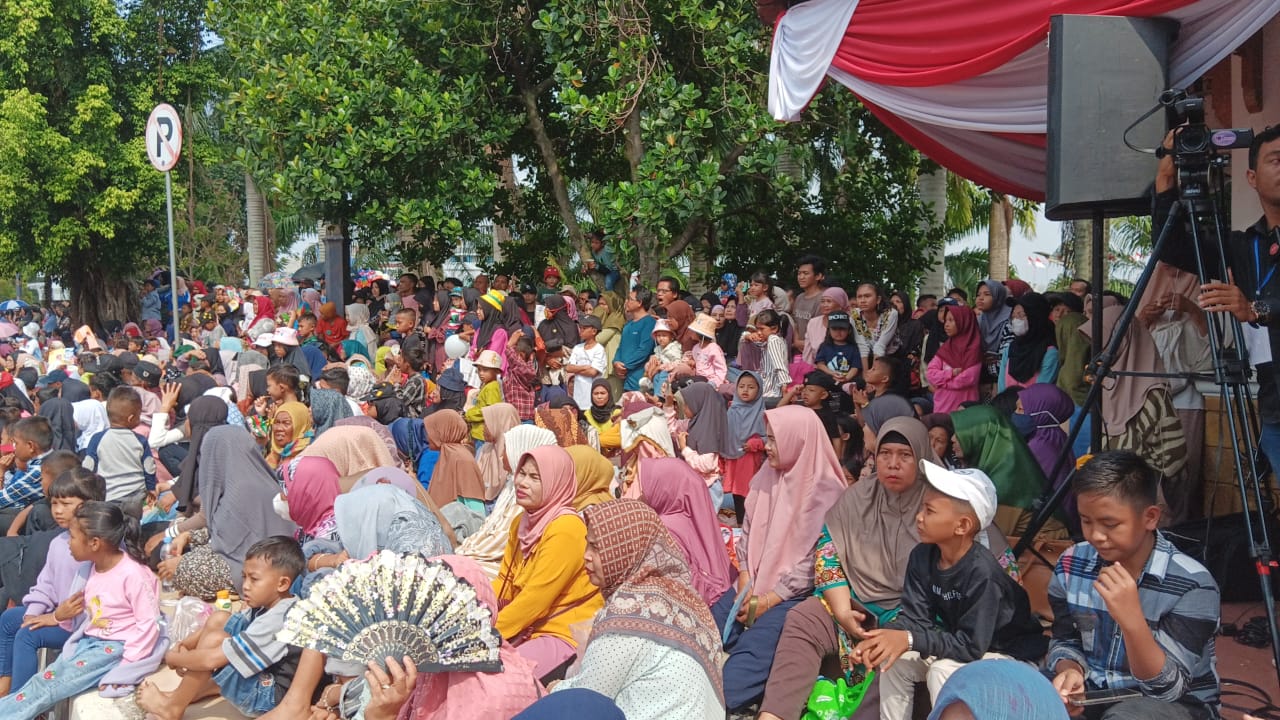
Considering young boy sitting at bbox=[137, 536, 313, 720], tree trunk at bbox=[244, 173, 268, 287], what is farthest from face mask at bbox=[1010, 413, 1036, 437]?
tree trunk at bbox=[244, 173, 268, 287]

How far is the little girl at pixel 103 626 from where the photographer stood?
16.0 ft

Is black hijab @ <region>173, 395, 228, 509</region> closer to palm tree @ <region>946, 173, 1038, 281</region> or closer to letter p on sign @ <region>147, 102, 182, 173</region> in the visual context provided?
letter p on sign @ <region>147, 102, 182, 173</region>

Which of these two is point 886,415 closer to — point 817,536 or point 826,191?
point 817,536

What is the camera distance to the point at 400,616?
329cm

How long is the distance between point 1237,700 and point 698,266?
31.6 feet

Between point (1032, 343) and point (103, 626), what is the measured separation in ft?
18.3

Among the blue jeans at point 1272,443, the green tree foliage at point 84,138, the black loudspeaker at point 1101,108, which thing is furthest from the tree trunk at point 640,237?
the green tree foliage at point 84,138

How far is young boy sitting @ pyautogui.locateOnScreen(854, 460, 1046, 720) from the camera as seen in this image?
138 inches

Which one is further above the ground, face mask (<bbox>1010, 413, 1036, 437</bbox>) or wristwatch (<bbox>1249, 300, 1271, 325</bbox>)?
wristwatch (<bbox>1249, 300, 1271, 325</bbox>)

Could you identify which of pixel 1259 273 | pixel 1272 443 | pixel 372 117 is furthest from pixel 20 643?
pixel 372 117

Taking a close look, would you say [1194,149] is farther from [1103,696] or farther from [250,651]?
[250,651]

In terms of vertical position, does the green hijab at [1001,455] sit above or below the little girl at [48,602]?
above

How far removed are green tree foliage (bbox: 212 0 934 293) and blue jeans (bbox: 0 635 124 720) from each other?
5.81 m

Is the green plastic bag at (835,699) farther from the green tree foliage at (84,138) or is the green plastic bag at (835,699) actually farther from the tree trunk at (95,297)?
the tree trunk at (95,297)
